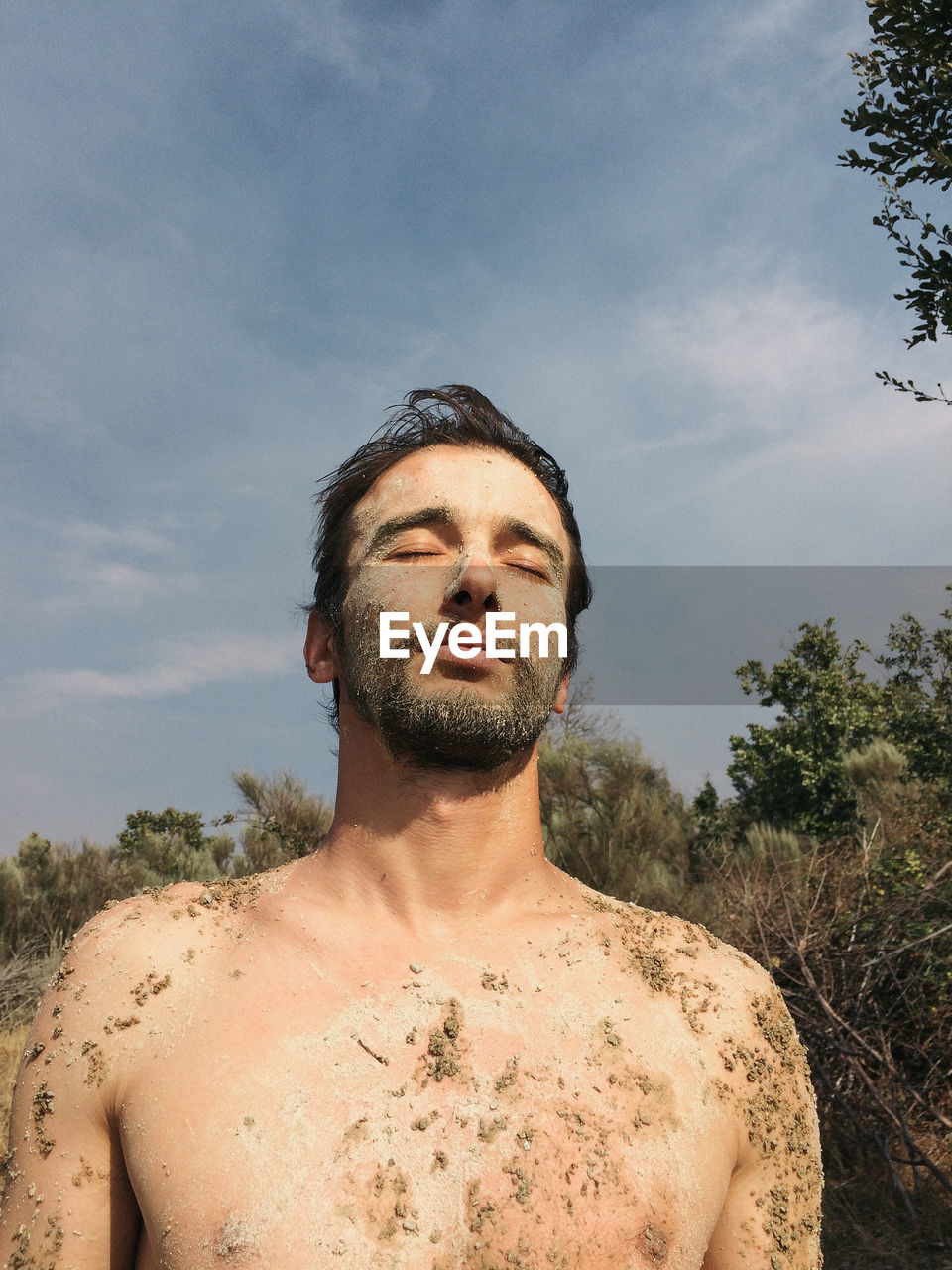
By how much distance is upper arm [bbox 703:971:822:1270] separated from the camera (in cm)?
209

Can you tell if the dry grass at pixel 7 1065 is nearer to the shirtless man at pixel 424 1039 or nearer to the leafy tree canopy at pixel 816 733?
the shirtless man at pixel 424 1039

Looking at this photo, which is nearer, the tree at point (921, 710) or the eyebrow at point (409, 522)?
the eyebrow at point (409, 522)

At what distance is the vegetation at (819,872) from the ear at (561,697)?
4464mm

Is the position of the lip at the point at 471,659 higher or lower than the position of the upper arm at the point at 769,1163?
higher

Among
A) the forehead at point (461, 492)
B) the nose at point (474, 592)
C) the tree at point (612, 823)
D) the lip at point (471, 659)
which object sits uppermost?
the forehead at point (461, 492)

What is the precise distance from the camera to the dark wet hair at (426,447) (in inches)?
109

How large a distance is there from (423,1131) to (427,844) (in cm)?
65

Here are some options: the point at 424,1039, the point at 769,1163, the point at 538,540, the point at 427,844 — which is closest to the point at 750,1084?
the point at 769,1163

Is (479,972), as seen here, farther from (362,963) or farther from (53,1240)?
(53,1240)

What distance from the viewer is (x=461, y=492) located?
2.55 m

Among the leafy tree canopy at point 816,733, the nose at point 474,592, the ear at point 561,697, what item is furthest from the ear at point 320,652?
the leafy tree canopy at point 816,733

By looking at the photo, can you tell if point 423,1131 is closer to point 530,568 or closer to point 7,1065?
point 530,568

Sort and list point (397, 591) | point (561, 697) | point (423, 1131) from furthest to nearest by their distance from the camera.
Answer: point (561, 697), point (397, 591), point (423, 1131)

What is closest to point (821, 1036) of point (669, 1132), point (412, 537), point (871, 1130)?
point (871, 1130)
